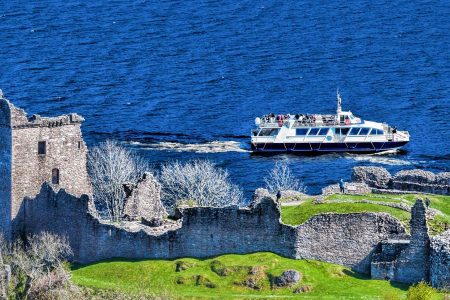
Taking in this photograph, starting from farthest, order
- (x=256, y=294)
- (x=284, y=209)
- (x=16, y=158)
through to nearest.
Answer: (x=16, y=158) < (x=284, y=209) < (x=256, y=294)

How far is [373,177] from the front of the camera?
158m

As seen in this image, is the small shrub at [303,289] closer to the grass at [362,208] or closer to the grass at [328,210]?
the grass at [362,208]

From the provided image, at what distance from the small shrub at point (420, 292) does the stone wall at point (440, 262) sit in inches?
100

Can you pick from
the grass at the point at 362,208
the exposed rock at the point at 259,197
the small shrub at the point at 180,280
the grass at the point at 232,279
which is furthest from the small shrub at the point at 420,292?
the small shrub at the point at 180,280

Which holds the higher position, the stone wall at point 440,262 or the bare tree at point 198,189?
the bare tree at point 198,189

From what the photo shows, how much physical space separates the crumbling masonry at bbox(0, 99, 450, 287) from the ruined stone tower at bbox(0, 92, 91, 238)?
0.30ft

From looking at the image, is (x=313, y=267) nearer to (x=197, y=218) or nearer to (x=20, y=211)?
(x=197, y=218)

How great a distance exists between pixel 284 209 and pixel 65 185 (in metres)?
24.8

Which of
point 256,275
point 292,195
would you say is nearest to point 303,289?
point 256,275

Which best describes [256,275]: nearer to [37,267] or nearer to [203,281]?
[203,281]

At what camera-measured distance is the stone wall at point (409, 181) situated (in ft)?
506

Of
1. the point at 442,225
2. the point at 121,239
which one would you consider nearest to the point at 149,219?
the point at 121,239

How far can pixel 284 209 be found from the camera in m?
148

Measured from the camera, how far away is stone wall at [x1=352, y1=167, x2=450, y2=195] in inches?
6073
